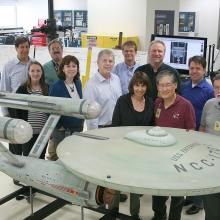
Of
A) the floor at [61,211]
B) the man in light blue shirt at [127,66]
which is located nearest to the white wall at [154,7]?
the man in light blue shirt at [127,66]

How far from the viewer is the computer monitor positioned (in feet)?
14.4

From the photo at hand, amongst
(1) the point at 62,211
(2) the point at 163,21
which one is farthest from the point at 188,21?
(1) the point at 62,211

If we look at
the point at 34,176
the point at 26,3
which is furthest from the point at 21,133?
the point at 26,3

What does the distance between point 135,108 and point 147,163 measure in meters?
1.01

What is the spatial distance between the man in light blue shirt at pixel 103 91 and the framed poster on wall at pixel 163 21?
2.74 meters

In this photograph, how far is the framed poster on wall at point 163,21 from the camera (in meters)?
5.63

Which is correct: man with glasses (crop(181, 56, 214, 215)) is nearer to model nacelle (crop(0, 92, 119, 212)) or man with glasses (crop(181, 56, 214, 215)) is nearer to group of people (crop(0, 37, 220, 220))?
group of people (crop(0, 37, 220, 220))

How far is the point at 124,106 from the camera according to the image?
2.87m

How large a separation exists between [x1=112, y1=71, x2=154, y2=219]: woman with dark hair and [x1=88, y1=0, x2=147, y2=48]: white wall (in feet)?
9.87

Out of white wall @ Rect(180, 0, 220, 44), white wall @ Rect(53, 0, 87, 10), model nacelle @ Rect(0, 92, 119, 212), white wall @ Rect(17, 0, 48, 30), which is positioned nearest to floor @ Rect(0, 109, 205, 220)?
model nacelle @ Rect(0, 92, 119, 212)

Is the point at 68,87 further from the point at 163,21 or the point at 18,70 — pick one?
the point at 163,21

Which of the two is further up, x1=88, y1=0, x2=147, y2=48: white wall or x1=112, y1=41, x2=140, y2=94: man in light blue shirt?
x1=88, y1=0, x2=147, y2=48: white wall

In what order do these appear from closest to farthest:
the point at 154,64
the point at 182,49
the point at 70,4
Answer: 1. the point at 154,64
2. the point at 182,49
3. the point at 70,4

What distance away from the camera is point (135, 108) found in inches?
113
